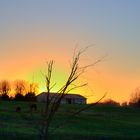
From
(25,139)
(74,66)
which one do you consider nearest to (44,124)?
(74,66)

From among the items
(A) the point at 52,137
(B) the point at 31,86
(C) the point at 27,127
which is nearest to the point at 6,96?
(C) the point at 27,127

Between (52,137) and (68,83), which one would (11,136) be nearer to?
(52,137)

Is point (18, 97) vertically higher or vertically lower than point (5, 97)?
lower

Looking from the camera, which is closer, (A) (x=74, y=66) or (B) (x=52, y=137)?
(A) (x=74, y=66)

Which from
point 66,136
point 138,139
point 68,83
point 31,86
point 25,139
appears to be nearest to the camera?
point 68,83

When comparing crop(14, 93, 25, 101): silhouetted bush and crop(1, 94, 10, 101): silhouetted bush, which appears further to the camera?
crop(1, 94, 10, 101): silhouetted bush

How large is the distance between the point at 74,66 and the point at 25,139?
2906 cm

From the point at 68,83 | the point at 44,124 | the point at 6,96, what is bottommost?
the point at 44,124

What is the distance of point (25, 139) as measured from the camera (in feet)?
135

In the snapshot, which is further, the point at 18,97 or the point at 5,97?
the point at 5,97

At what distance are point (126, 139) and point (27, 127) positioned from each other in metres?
9.86

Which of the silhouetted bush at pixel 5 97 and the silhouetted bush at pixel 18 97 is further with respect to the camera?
the silhouetted bush at pixel 5 97

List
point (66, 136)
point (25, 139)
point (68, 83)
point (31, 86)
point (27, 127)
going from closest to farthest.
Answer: point (68, 83) < point (31, 86) < point (25, 139) < point (66, 136) < point (27, 127)

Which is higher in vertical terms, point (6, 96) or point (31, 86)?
point (6, 96)
